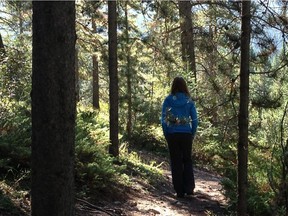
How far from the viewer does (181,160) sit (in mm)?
7492

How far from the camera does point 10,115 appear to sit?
7.02 meters

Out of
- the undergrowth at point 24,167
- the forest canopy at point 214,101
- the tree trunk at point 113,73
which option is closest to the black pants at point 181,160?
the forest canopy at point 214,101

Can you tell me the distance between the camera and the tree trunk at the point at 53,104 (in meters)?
3.32

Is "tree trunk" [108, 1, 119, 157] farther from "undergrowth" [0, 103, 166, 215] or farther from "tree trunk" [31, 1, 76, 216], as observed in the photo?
"tree trunk" [31, 1, 76, 216]

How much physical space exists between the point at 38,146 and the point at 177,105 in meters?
4.25

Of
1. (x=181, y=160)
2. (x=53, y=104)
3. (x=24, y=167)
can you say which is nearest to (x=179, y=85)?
(x=181, y=160)

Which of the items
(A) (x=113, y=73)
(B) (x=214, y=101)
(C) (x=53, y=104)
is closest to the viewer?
(C) (x=53, y=104)

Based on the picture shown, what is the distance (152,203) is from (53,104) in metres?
4.17

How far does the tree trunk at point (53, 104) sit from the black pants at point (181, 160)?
399 cm

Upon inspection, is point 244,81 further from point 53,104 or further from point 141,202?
point 141,202

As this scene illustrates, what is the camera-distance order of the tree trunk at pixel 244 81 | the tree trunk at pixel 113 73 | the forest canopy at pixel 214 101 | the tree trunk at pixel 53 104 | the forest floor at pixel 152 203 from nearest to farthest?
1. the tree trunk at pixel 53 104
2. the tree trunk at pixel 244 81
3. the forest canopy at pixel 214 101
4. the forest floor at pixel 152 203
5. the tree trunk at pixel 113 73

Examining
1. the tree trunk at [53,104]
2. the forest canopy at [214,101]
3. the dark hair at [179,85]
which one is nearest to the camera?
the tree trunk at [53,104]

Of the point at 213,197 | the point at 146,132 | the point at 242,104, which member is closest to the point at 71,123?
the point at 242,104

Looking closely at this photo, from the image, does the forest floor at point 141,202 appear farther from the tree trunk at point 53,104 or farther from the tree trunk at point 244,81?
the tree trunk at point 53,104
